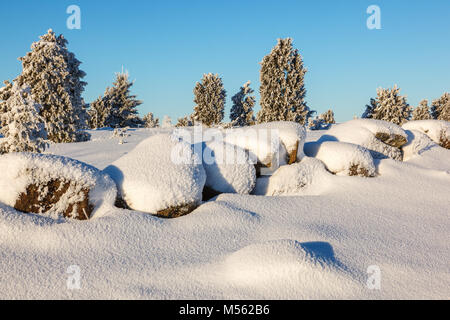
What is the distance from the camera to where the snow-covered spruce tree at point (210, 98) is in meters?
33.8

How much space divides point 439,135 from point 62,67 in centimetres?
1734

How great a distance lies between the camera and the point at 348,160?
18.4ft

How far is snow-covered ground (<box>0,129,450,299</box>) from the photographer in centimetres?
243

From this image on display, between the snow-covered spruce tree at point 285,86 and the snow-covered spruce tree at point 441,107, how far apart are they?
24114 millimetres

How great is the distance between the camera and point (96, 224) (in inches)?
127

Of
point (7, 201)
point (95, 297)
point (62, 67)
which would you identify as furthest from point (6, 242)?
point (62, 67)

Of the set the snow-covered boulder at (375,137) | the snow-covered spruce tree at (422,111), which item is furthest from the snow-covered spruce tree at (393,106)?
the snow-covered boulder at (375,137)

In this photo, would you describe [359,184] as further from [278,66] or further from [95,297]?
[278,66]

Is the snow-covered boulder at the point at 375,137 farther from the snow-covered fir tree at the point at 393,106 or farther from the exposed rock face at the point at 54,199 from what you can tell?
the snow-covered fir tree at the point at 393,106

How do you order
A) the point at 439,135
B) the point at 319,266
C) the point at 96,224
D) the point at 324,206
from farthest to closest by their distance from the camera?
the point at 439,135 → the point at 324,206 → the point at 96,224 → the point at 319,266

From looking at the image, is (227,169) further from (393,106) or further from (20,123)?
(393,106)

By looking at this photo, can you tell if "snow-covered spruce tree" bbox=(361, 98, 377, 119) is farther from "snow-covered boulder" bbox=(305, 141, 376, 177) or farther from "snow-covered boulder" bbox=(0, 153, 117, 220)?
"snow-covered boulder" bbox=(0, 153, 117, 220)

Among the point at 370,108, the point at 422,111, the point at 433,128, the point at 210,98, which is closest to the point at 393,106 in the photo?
the point at 370,108

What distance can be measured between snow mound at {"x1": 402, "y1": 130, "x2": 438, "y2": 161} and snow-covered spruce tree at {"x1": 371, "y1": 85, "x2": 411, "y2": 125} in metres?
22.4
